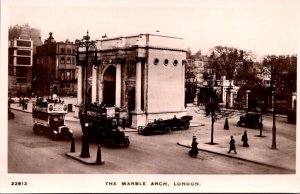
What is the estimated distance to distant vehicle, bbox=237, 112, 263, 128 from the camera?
14.1 metres

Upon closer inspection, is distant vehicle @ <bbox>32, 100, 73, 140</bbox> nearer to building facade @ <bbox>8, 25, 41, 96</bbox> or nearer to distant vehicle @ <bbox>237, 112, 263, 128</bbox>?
building facade @ <bbox>8, 25, 41, 96</bbox>

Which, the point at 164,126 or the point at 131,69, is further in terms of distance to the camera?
the point at 131,69

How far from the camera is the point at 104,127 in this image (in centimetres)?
1296

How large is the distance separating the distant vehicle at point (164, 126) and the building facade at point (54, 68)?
3.35 metres

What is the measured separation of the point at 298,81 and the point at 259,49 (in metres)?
1.37

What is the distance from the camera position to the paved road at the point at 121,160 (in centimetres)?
1068

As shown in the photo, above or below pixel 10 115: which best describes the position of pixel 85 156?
below

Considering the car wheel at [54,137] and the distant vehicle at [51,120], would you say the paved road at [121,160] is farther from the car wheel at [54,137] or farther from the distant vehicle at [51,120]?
the distant vehicle at [51,120]

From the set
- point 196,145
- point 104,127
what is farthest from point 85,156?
point 196,145

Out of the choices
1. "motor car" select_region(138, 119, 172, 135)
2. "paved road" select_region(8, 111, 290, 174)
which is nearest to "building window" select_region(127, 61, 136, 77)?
"motor car" select_region(138, 119, 172, 135)

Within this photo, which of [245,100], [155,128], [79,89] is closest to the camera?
[155,128]

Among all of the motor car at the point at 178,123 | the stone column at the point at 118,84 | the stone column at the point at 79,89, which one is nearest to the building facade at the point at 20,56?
the stone column at the point at 79,89

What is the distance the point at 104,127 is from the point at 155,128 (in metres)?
2.22

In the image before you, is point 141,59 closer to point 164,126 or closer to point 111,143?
point 164,126
